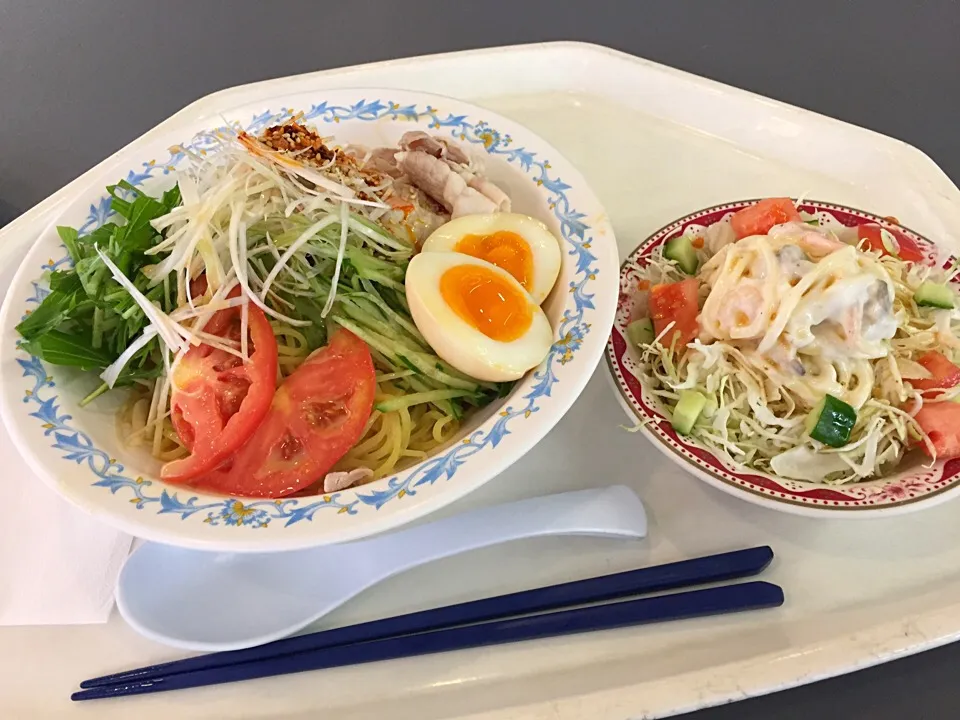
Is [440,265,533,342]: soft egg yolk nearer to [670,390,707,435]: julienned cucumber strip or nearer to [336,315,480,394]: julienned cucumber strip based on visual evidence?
[336,315,480,394]: julienned cucumber strip

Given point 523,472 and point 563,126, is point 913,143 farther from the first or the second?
point 523,472

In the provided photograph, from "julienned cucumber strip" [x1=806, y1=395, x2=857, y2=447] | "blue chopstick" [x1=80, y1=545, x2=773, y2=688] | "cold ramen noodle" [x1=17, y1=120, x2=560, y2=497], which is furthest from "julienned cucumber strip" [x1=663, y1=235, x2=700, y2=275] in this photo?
"blue chopstick" [x1=80, y1=545, x2=773, y2=688]

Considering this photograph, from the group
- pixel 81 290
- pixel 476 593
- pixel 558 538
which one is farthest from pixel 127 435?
pixel 558 538

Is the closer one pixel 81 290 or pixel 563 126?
pixel 81 290

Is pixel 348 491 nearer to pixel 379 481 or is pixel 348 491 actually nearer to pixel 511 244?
pixel 379 481

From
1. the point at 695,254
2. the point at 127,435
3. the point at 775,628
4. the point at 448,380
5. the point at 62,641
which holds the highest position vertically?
the point at 695,254

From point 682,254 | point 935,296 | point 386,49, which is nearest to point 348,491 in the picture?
point 682,254

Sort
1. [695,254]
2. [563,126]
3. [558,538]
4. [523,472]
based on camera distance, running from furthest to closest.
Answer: [563,126], [695,254], [523,472], [558,538]
